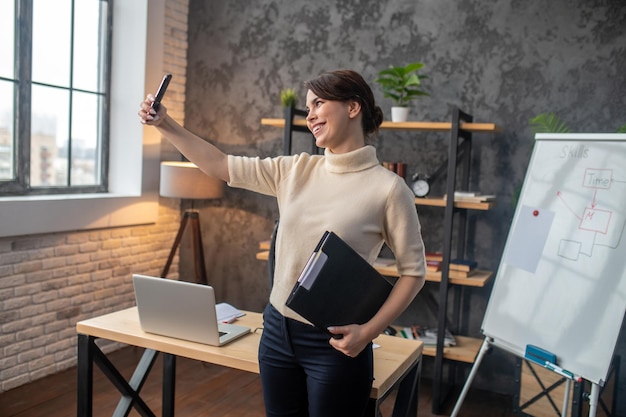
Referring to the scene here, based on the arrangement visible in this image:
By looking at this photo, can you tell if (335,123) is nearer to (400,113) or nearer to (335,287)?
(335,287)

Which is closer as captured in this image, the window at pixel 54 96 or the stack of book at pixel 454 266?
the stack of book at pixel 454 266

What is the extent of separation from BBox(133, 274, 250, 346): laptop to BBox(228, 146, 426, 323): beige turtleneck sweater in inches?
17.0

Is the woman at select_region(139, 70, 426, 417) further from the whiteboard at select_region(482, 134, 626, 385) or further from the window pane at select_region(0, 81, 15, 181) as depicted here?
the window pane at select_region(0, 81, 15, 181)

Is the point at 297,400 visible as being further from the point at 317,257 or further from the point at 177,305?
the point at 177,305

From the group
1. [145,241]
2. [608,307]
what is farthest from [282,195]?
[145,241]

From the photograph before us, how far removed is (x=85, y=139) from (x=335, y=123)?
127 inches

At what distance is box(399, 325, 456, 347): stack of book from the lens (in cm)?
376

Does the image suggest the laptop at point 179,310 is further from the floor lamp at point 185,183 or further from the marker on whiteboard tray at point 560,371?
the floor lamp at point 185,183

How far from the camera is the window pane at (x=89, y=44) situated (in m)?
4.23

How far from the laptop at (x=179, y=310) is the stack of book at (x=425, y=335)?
72.3 inches

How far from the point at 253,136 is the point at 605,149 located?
2.61 m

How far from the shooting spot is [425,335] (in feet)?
12.6

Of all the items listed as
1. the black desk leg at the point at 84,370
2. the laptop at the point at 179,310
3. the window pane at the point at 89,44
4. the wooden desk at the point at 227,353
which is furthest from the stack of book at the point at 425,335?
the window pane at the point at 89,44

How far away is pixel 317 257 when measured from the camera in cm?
152
